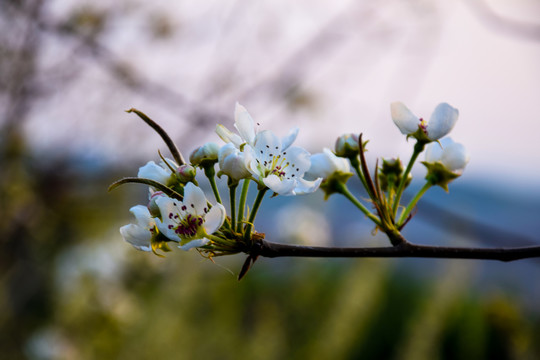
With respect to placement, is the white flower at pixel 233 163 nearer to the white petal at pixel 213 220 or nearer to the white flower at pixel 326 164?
the white petal at pixel 213 220

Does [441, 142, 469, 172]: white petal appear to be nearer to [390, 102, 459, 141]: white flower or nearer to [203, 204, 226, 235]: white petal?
[390, 102, 459, 141]: white flower

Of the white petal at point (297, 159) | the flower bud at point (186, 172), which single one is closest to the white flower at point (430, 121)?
the white petal at point (297, 159)

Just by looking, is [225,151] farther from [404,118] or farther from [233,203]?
[404,118]

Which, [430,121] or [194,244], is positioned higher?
[430,121]

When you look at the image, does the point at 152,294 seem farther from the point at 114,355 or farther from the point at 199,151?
the point at 199,151

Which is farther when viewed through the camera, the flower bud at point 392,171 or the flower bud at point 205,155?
the flower bud at point 392,171

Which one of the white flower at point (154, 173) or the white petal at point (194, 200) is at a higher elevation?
the white flower at point (154, 173)

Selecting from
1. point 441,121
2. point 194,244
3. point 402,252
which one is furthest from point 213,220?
point 441,121

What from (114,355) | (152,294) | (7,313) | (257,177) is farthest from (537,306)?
(257,177)
